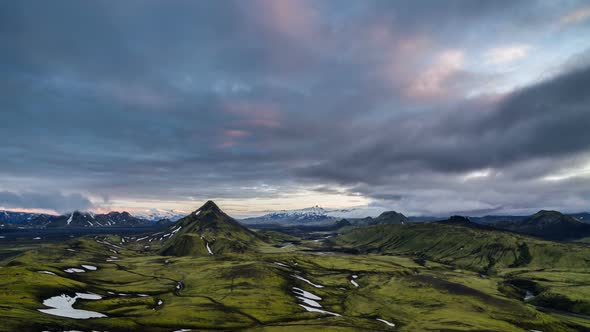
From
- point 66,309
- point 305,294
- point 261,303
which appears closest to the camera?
point 66,309

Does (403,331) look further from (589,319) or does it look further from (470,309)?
(589,319)

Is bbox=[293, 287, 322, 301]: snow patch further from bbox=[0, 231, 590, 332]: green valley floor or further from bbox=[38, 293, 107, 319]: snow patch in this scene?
bbox=[38, 293, 107, 319]: snow patch

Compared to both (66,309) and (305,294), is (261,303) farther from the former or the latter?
(66,309)

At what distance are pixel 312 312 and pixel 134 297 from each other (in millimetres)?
70439

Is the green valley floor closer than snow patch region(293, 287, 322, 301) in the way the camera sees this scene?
Yes

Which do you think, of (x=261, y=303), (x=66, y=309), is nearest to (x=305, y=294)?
(x=261, y=303)

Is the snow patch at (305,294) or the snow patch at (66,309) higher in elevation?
the snow patch at (66,309)

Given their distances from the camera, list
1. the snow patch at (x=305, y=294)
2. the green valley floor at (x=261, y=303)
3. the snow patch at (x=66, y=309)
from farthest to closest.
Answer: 1. the snow patch at (x=305, y=294)
2. the green valley floor at (x=261, y=303)
3. the snow patch at (x=66, y=309)

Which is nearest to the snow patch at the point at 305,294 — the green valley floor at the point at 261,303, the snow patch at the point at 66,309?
the green valley floor at the point at 261,303

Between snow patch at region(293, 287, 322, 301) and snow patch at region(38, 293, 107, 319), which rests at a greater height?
snow patch at region(38, 293, 107, 319)

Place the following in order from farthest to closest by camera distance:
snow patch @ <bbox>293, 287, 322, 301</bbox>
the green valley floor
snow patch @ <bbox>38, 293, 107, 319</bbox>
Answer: snow patch @ <bbox>293, 287, 322, 301</bbox>
the green valley floor
snow patch @ <bbox>38, 293, 107, 319</bbox>

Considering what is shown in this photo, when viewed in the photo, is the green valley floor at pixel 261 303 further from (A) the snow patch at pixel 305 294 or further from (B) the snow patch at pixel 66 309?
(B) the snow patch at pixel 66 309

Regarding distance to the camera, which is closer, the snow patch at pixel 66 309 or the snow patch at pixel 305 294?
the snow patch at pixel 66 309

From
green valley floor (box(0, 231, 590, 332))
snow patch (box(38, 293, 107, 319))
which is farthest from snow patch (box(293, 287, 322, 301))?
snow patch (box(38, 293, 107, 319))
